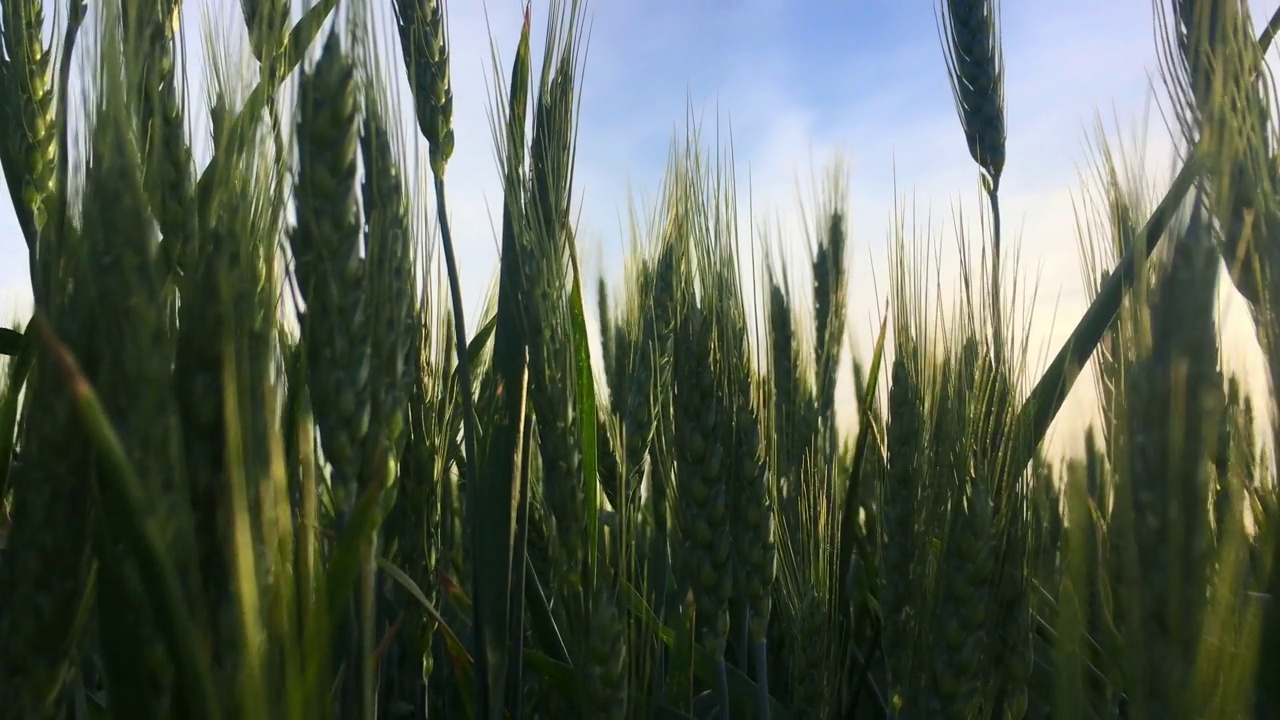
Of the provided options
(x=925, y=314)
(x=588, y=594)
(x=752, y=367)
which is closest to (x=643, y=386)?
(x=752, y=367)

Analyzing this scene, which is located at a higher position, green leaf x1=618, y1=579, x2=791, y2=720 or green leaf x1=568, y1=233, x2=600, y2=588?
green leaf x1=568, y1=233, x2=600, y2=588

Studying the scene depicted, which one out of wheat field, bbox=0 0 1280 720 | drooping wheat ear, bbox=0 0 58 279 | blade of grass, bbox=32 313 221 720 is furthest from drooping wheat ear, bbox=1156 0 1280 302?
drooping wheat ear, bbox=0 0 58 279

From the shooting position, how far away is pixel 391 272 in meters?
0.86

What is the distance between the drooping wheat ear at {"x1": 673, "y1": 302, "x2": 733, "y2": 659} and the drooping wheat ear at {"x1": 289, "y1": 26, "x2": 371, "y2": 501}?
0.55m

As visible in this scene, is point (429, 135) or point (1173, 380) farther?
point (429, 135)

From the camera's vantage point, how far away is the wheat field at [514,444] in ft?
2.31

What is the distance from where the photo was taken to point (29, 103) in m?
1.39

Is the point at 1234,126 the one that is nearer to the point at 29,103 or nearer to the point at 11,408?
the point at 11,408

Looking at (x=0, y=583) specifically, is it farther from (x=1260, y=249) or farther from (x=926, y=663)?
(x=1260, y=249)

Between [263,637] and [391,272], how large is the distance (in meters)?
0.33

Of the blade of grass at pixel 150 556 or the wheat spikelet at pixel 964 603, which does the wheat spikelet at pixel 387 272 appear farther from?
the wheat spikelet at pixel 964 603

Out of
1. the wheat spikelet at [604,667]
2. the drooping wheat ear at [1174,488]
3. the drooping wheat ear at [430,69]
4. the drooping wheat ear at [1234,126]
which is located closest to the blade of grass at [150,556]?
the wheat spikelet at [604,667]

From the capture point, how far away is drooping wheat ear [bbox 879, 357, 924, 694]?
1216 mm

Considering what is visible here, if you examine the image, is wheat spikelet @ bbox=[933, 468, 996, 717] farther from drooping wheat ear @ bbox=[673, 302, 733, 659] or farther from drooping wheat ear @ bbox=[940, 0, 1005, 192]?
drooping wheat ear @ bbox=[940, 0, 1005, 192]
